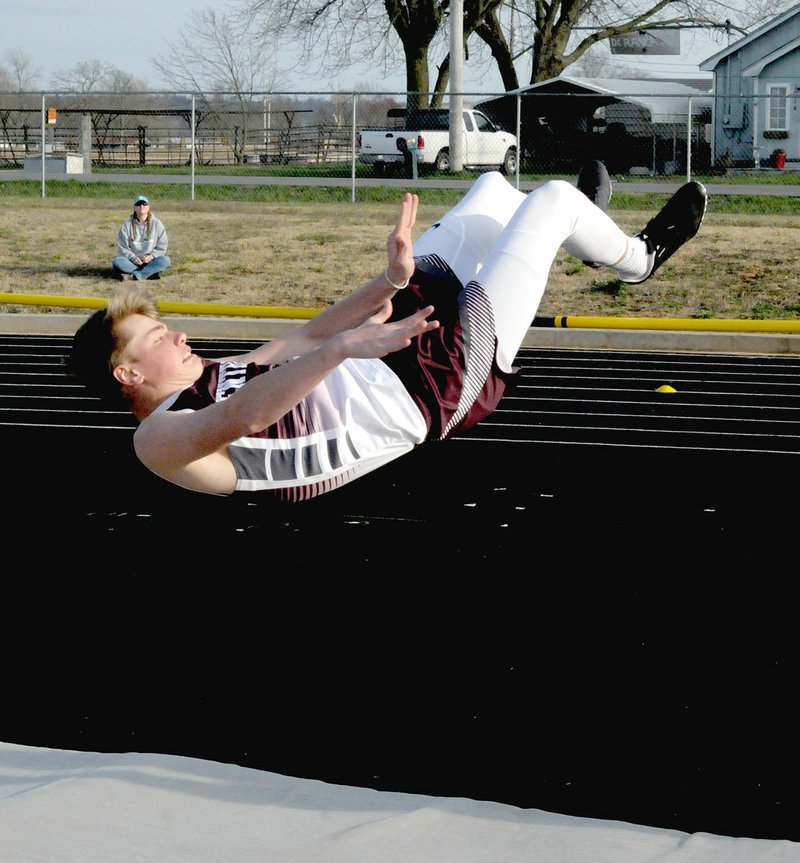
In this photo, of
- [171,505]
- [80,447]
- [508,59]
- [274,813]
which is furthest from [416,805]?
[508,59]

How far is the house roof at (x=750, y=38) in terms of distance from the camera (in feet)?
93.3

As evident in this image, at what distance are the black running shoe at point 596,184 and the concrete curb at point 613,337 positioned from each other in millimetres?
6219

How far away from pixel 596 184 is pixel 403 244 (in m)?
1.86

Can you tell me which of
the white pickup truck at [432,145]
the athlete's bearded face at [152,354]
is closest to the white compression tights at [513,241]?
the athlete's bearded face at [152,354]

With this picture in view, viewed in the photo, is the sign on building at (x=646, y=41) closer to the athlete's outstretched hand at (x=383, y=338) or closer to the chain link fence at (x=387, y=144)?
the chain link fence at (x=387, y=144)

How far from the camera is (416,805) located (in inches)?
121

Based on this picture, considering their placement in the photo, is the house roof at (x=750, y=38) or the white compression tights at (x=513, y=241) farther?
the house roof at (x=750, y=38)

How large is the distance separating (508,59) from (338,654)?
100ft

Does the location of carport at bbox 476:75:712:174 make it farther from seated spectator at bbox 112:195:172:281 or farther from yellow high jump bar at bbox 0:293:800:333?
yellow high jump bar at bbox 0:293:800:333

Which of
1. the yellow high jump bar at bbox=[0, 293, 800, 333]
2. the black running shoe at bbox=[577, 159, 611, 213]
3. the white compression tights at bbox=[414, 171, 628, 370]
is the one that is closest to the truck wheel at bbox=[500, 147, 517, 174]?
the yellow high jump bar at bbox=[0, 293, 800, 333]

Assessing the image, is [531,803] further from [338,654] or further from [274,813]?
[338,654]

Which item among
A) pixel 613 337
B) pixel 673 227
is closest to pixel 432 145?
pixel 613 337

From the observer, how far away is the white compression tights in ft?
11.7

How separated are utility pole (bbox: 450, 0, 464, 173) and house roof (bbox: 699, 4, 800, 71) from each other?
1234 centimetres
